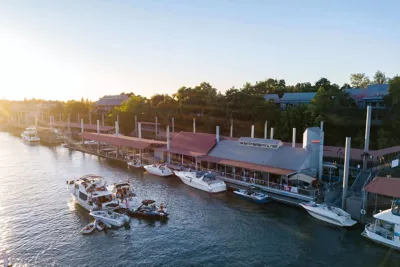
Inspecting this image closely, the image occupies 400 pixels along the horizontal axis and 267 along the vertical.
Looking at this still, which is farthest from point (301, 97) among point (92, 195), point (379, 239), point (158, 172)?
point (92, 195)

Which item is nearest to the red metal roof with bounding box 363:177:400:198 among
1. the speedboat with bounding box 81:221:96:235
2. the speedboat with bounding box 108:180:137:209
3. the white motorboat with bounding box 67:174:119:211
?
the speedboat with bounding box 108:180:137:209

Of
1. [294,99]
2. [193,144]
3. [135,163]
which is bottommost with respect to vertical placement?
[135,163]

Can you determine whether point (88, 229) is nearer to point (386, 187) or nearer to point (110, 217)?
point (110, 217)

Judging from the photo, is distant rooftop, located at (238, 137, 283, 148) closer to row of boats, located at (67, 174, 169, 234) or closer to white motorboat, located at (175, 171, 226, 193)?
white motorboat, located at (175, 171, 226, 193)

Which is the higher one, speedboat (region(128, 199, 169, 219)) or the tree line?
the tree line

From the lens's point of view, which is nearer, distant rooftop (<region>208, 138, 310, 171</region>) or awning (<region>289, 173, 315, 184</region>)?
awning (<region>289, 173, 315, 184</region>)

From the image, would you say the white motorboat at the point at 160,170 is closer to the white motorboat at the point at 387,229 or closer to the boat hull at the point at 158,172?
the boat hull at the point at 158,172

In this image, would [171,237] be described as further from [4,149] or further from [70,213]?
[4,149]
